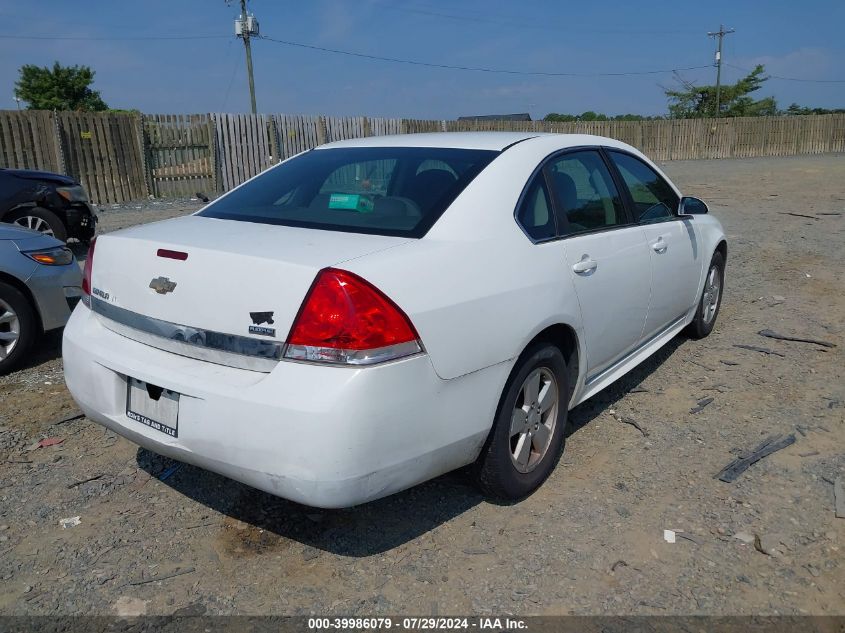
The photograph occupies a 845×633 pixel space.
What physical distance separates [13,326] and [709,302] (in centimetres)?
506

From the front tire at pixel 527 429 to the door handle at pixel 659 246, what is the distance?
1250 mm

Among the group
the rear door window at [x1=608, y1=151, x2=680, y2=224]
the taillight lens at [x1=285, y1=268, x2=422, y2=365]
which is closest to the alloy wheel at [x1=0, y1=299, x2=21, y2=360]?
the taillight lens at [x1=285, y1=268, x2=422, y2=365]

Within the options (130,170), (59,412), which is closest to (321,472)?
(59,412)

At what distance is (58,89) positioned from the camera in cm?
4944

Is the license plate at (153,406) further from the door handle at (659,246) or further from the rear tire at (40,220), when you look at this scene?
the rear tire at (40,220)

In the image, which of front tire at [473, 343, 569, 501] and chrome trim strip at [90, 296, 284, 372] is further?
front tire at [473, 343, 569, 501]

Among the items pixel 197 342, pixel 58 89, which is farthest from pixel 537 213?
pixel 58 89

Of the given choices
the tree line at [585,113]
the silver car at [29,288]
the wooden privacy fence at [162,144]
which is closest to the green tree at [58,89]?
the tree line at [585,113]

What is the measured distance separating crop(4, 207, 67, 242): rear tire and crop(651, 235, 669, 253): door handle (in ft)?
23.0

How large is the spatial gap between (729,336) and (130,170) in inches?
548

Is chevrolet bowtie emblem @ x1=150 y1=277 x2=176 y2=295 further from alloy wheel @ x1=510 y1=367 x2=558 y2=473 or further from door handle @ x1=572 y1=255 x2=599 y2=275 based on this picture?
door handle @ x1=572 y1=255 x2=599 y2=275

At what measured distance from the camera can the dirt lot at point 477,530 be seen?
2541 mm

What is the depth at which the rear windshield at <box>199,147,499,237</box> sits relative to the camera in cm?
293

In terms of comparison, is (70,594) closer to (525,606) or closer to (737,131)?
(525,606)
